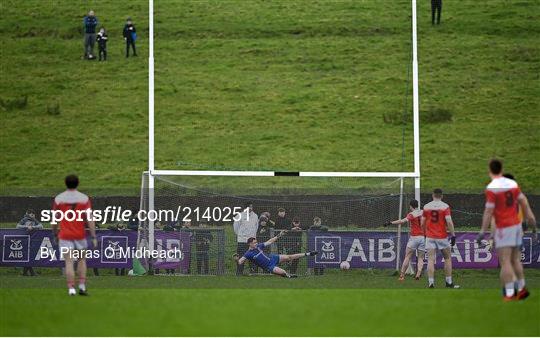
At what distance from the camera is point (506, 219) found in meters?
18.5

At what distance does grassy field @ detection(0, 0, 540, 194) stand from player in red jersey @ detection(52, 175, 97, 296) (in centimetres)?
2876

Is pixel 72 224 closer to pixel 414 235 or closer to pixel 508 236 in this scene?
pixel 508 236

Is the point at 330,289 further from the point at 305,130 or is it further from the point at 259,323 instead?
the point at 305,130

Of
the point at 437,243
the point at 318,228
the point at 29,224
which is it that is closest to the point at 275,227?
the point at 318,228

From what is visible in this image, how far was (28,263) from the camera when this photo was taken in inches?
1160

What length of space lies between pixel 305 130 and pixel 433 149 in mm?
6802

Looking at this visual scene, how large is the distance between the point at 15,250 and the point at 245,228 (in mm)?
6109

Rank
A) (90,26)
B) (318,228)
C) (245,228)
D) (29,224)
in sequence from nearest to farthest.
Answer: (245,228)
(318,228)
(29,224)
(90,26)

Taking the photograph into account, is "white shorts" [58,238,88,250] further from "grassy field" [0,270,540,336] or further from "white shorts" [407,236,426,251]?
"white shorts" [407,236,426,251]

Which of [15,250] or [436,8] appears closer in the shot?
[15,250]

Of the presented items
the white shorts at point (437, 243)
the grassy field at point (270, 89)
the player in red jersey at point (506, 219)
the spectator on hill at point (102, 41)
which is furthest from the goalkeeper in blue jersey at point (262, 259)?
the spectator on hill at point (102, 41)

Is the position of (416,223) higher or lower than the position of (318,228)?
higher

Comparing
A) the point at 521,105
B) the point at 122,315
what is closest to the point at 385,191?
the point at 122,315

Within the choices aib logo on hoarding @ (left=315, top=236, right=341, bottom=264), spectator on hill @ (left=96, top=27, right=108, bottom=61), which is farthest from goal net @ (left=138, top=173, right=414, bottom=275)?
spectator on hill @ (left=96, top=27, right=108, bottom=61)
